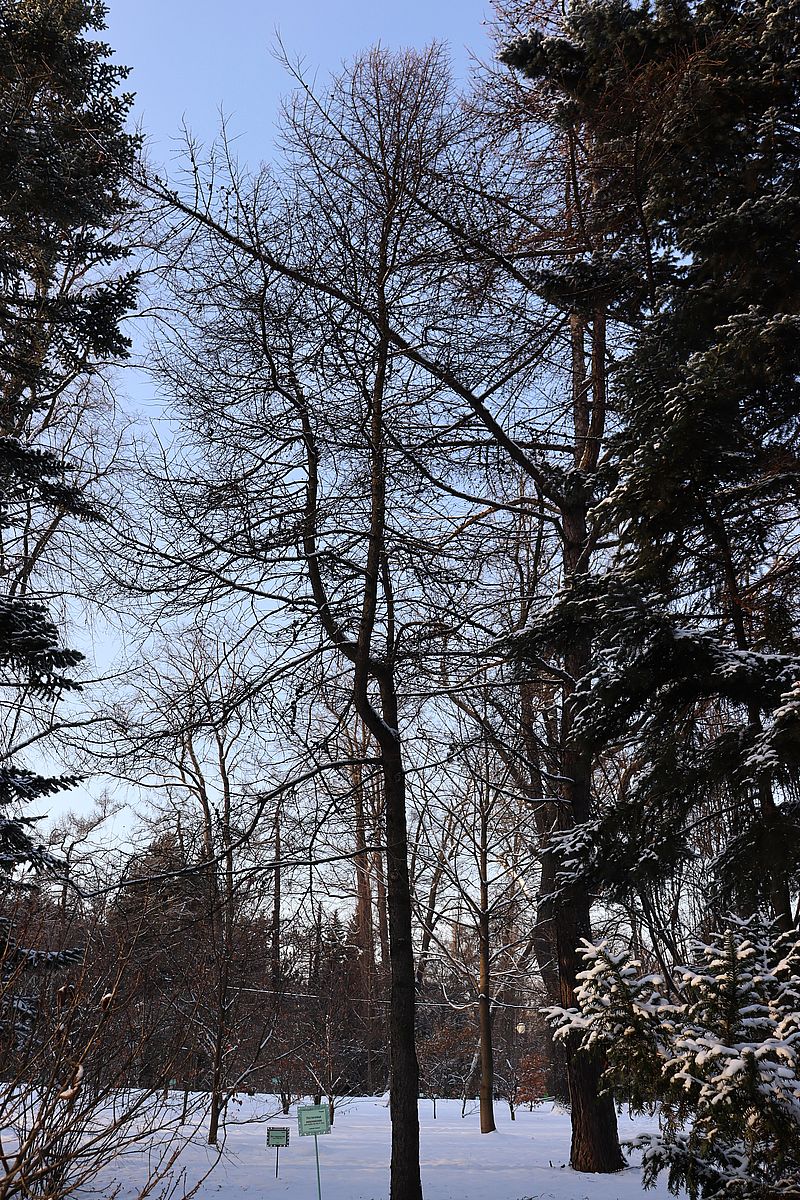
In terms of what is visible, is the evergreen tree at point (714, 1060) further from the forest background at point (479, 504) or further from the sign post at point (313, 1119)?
the sign post at point (313, 1119)

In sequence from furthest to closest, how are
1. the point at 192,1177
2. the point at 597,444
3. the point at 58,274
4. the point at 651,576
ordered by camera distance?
the point at 58,274
the point at 192,1177
the point at 597,444
the point at 651,576

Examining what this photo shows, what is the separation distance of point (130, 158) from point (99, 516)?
325 centimetres

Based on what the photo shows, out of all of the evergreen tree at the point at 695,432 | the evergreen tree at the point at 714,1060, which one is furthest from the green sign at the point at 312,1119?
the evergreen tree at the point at 714,1060

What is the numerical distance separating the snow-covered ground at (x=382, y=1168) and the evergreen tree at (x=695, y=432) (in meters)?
5.20

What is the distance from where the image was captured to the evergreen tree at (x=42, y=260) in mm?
7633

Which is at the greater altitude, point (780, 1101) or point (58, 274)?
point (58, 274)

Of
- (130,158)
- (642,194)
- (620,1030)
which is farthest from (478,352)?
(620,1030)

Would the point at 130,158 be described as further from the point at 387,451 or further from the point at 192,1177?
the point at 192,1177

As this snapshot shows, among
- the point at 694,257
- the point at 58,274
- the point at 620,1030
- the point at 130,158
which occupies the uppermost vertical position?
the point at 58,274

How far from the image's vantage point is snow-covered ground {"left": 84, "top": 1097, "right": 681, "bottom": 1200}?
9328mm

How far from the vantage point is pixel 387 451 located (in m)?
8.18

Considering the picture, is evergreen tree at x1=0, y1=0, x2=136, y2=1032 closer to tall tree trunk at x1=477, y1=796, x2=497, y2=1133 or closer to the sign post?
the sign post

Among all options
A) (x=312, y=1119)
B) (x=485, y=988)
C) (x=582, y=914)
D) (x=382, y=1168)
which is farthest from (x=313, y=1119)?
(x=485, y=988)

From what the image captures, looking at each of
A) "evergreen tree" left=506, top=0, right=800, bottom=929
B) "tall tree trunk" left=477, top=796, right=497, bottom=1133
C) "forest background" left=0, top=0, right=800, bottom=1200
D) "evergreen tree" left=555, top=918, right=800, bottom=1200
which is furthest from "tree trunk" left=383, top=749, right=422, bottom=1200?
"tall tree trunk" left=477, top=796, right=497, bottom=1133
